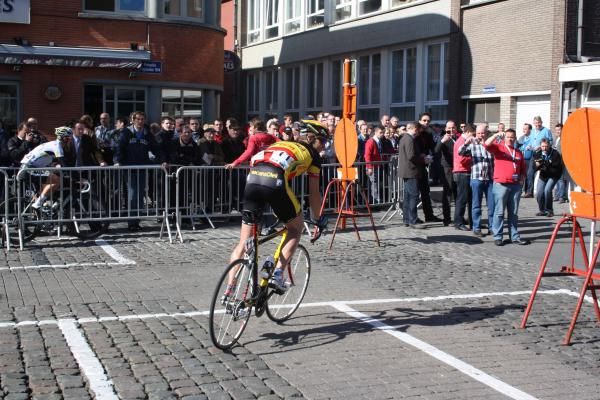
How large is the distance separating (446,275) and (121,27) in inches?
612

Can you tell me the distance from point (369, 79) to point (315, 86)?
194 inches

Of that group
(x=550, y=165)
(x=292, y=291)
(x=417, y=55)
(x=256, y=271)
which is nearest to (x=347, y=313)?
(x=292, y=291)

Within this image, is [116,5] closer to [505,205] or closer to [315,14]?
[505,205]

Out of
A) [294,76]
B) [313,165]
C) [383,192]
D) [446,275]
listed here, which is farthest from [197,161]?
[294,76]

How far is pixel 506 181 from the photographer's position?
13.6m

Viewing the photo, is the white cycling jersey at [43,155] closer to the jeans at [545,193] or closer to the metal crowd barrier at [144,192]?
the metal crowd barrier at [144,192]

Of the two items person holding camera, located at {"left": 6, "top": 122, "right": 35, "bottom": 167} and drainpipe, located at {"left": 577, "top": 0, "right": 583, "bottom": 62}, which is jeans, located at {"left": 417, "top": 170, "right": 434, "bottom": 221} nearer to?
person holding camera, located at {"left": 6, "top": 122, "right": 35, "bottom": 167}

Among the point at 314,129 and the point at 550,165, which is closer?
the point at 314,129

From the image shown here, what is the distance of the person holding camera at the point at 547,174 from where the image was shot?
1765cm

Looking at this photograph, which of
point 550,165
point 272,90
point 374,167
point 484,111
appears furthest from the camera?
point 272,90

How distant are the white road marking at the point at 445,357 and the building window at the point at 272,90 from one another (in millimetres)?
33292

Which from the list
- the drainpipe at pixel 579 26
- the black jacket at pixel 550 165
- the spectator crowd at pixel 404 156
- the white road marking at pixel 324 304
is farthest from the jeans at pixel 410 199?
the drainpipe at pixel 579 26

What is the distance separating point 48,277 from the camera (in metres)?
10.3

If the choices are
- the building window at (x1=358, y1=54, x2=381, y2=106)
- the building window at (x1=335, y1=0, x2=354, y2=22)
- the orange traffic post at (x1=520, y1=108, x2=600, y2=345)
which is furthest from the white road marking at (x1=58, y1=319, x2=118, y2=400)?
the building window at (x1=335, y1=0, x2=354, y2=22)
